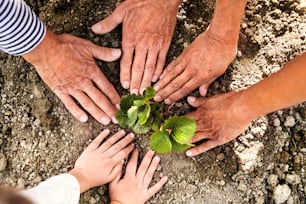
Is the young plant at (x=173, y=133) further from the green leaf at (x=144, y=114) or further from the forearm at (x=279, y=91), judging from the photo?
the forearm at (x=279, y=91)

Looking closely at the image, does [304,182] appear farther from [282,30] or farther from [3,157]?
[3,157]

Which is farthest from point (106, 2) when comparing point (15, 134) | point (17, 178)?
point (17, 178)

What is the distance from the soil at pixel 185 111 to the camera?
1.67 meters

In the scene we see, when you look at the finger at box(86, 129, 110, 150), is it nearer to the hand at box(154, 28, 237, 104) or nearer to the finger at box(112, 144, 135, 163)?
the finger at box(112, 144, 135, 163)

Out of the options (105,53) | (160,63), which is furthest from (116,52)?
(160,63)

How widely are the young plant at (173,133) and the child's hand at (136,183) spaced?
0.83 feet

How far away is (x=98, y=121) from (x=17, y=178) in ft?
1.01

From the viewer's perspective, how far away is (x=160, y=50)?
1645 mm

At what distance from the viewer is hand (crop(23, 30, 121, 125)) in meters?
1.58

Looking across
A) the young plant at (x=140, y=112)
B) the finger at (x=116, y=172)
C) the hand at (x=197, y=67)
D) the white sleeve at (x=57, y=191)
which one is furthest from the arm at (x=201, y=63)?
the white sleeve at (x=57, y=191)

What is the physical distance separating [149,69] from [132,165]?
11.4 inches

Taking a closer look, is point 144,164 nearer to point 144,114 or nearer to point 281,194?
point 144,114

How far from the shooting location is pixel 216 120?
1573mm

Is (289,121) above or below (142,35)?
below
